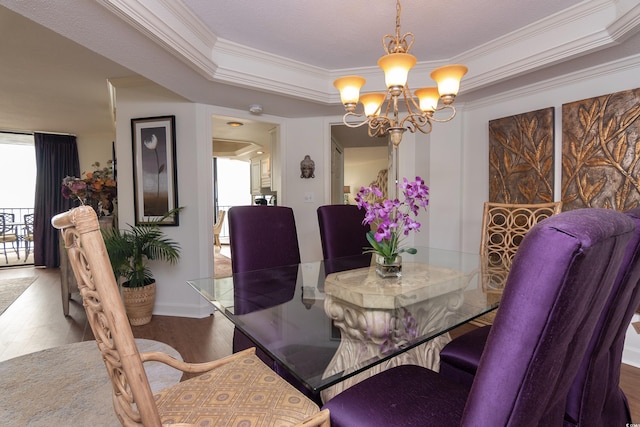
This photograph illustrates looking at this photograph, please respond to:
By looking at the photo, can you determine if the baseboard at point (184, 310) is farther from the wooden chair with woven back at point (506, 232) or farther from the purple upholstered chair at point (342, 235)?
the wooden chair with woven back at point (506, 232)

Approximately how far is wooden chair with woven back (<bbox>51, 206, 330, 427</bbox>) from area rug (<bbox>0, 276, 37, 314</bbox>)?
3.74 metres

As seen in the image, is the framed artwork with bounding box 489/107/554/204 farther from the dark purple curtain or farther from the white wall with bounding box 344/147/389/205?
the dark purple curtain

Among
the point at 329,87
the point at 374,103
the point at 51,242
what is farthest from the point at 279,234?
the point at 51,242

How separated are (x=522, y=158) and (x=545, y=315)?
2.73 meters

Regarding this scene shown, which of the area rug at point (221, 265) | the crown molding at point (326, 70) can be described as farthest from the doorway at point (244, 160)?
the area rug at point (221, 265)

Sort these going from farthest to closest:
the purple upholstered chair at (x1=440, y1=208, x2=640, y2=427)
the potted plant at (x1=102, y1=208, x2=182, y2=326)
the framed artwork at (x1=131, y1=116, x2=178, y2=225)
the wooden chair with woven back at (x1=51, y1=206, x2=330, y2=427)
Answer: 1. the framed artwork at (x1=131, y1=116, x2=178, y2=225)
2. the potted plant at (x1=102, y1=208, x2=182, y2=326)
3. the purple upholstered chair at (x1=440, y1=208, x2=640, y2=427)
4. the wooden chair with woven back at (x1=51, y1=206, x2=330, y2=427)

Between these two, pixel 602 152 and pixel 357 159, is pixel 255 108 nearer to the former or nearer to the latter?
pixel 602 152

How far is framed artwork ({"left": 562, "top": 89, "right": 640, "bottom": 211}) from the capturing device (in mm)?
2094

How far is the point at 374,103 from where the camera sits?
1.90 m

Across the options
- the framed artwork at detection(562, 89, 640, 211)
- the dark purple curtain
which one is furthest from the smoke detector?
the dark purple curtain

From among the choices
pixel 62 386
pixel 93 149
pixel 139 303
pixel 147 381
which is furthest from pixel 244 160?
pixel 147 381

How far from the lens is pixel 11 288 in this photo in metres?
4.05

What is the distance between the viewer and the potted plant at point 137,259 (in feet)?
8.96

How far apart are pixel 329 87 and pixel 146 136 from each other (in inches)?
74.9
